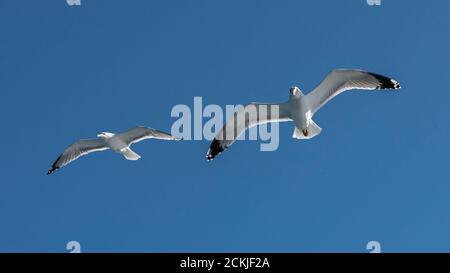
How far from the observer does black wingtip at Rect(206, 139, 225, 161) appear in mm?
9125

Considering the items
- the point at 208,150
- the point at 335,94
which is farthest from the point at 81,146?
the point at 335,94

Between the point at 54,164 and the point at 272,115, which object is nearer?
the point at 272,115

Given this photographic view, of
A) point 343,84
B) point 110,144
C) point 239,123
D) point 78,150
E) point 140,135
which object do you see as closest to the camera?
point 343,84

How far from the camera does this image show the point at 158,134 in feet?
33.1

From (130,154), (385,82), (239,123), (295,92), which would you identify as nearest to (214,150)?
(239,123)

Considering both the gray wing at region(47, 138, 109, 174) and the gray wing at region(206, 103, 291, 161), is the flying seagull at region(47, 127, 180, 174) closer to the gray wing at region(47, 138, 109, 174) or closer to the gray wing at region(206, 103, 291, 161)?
the gray wing at region(47, 138, 109, 174)

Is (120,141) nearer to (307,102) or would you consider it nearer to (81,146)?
(81,146)

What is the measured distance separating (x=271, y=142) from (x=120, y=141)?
2.57 metres

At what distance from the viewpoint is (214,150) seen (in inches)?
360

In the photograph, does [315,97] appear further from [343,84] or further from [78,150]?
[78,150]

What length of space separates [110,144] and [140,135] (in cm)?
59
